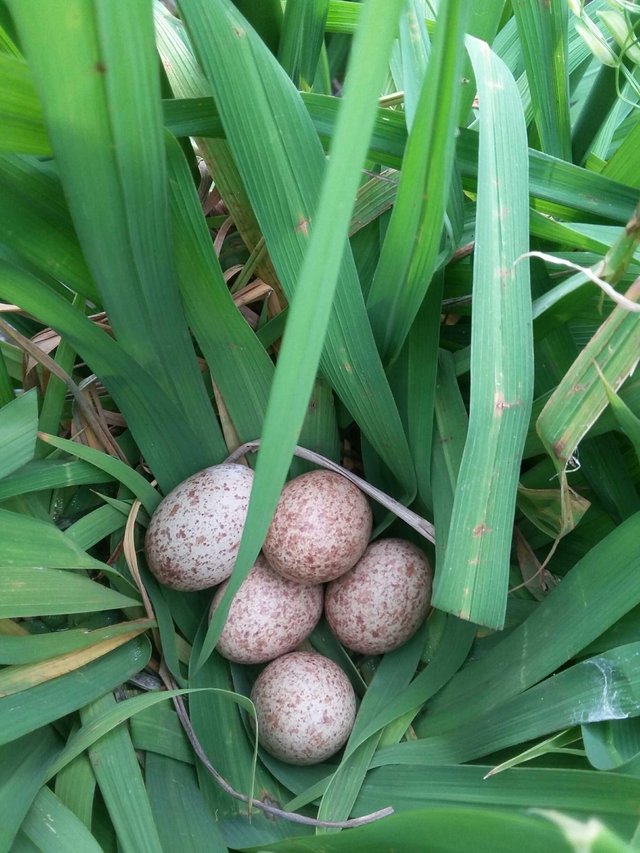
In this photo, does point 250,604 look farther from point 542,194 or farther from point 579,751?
point 542,194

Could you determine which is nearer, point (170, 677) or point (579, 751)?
point (579, 751)

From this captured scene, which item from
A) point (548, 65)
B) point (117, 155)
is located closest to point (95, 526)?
point (117, 155)

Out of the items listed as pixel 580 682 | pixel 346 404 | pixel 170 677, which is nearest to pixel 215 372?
pixel 346 404

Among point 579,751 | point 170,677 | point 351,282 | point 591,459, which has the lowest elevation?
point 170,677

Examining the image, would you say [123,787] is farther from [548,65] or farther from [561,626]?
[548,65]

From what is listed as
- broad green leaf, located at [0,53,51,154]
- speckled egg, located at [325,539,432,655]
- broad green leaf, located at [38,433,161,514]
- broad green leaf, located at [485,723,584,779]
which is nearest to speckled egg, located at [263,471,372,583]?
speckled egg, located at [325,539,432,655]

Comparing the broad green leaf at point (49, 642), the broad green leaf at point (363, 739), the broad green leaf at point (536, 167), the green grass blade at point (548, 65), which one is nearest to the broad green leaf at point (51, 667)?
the broad green leaf at point (49, 642)

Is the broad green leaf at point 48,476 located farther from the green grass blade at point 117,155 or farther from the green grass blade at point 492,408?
the green grass blade at point 492,408
